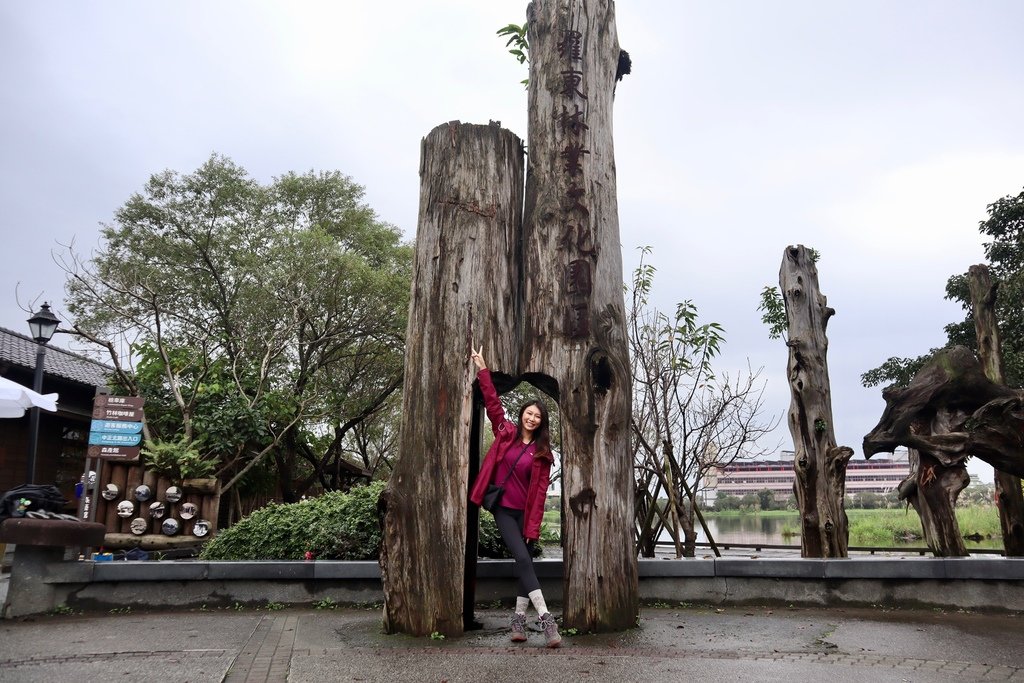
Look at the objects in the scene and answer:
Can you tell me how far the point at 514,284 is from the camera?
20.5ft

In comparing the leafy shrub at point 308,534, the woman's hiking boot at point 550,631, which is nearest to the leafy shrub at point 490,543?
the leafy shrub at point 308,534

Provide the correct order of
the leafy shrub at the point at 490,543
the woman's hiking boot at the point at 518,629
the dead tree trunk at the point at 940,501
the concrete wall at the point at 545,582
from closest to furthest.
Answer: the woman's hiking boot at the point at 518,629 < the concrete wall at the point at 545,582 < the dead tree trunk at the point at 940,501 < the leafy shrub at the point at 490,543

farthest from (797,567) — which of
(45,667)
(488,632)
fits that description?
(45,667)

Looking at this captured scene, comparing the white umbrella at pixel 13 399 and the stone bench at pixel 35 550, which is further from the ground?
the white umbrella at pixel 13 399

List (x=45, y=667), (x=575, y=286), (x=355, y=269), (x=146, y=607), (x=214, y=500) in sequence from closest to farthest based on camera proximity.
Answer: (x=45, y=667) < (x=575, y=286) < (x=146, y=607) < (x=214, y=500) < (x=355, y=269)

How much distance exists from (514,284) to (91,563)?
15.6ft

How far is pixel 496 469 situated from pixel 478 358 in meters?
0.88

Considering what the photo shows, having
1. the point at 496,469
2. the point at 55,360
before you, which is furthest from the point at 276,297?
the point at 496,469

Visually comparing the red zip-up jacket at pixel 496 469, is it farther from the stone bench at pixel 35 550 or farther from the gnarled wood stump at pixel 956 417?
the stone bench at pixel 35 550

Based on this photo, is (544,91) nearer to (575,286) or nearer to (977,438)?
(575,286)

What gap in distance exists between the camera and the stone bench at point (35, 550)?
6.44 meters

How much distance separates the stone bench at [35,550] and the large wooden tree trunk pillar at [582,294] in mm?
4421

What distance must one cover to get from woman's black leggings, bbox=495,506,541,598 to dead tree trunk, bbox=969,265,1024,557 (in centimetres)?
549

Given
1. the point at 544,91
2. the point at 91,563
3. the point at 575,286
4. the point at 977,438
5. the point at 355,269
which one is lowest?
the point at 91,563
